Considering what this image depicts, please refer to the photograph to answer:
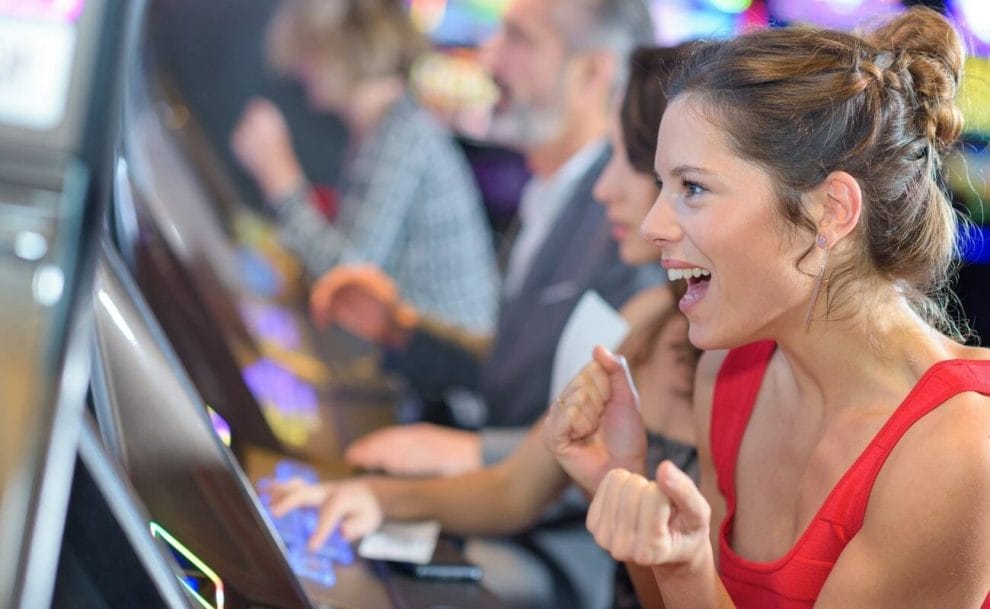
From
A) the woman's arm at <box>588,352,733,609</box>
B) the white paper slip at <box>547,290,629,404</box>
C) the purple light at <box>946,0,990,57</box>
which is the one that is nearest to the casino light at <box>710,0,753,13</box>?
the purple light at <box>946,0,990,57</box>

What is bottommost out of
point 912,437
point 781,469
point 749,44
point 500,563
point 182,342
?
point 500,563

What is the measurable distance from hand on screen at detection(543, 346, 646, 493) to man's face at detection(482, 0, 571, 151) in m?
1.46

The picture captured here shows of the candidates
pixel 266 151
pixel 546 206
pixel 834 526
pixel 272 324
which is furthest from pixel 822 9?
pixel 834 526

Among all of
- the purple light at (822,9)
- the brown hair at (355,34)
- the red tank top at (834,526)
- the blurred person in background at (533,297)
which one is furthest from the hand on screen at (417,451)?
the purple light at (822,9)

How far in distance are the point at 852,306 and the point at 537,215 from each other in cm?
137

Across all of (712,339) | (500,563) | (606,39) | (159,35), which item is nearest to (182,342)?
→ (500,563)

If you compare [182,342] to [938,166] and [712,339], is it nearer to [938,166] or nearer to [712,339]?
[712,339]

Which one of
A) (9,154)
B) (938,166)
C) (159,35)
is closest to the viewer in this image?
(9,154)

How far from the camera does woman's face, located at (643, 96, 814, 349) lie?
1.05m

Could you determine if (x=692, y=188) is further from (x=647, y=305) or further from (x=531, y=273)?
(x=531, y=273)

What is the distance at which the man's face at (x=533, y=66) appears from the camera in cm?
268

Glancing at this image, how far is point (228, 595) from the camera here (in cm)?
98

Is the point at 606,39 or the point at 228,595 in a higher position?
the point at 606,39

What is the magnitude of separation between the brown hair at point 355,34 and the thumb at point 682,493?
258 centimetres
